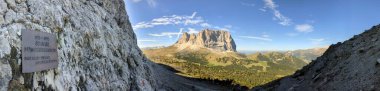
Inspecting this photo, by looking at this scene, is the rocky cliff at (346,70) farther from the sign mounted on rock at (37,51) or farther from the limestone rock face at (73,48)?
the sign mounted on rock at (37,51)

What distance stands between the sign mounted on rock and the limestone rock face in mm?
235

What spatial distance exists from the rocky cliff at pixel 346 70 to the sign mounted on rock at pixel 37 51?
21.6 m

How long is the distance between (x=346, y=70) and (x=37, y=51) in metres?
29.2

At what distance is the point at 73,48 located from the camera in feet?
72.9

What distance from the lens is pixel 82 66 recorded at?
23109mm

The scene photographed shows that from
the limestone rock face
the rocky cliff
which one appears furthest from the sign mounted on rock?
the rocky cliff

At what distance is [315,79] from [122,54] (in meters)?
19.7

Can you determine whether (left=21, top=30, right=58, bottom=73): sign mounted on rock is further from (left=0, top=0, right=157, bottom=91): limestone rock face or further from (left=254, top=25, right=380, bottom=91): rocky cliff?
(left=254, top=25, right=380, bottom=91): rocky cliff

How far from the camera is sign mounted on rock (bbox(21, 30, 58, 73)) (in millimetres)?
15523

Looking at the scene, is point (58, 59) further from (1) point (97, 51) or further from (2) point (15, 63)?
(1) point (97, 51)

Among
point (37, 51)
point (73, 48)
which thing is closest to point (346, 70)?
point (73, 48)

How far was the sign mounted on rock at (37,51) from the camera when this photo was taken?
1552cm

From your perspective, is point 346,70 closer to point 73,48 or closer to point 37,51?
point 73,48

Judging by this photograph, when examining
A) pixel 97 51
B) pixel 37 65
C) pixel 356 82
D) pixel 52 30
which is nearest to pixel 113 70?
pixel 97 51
